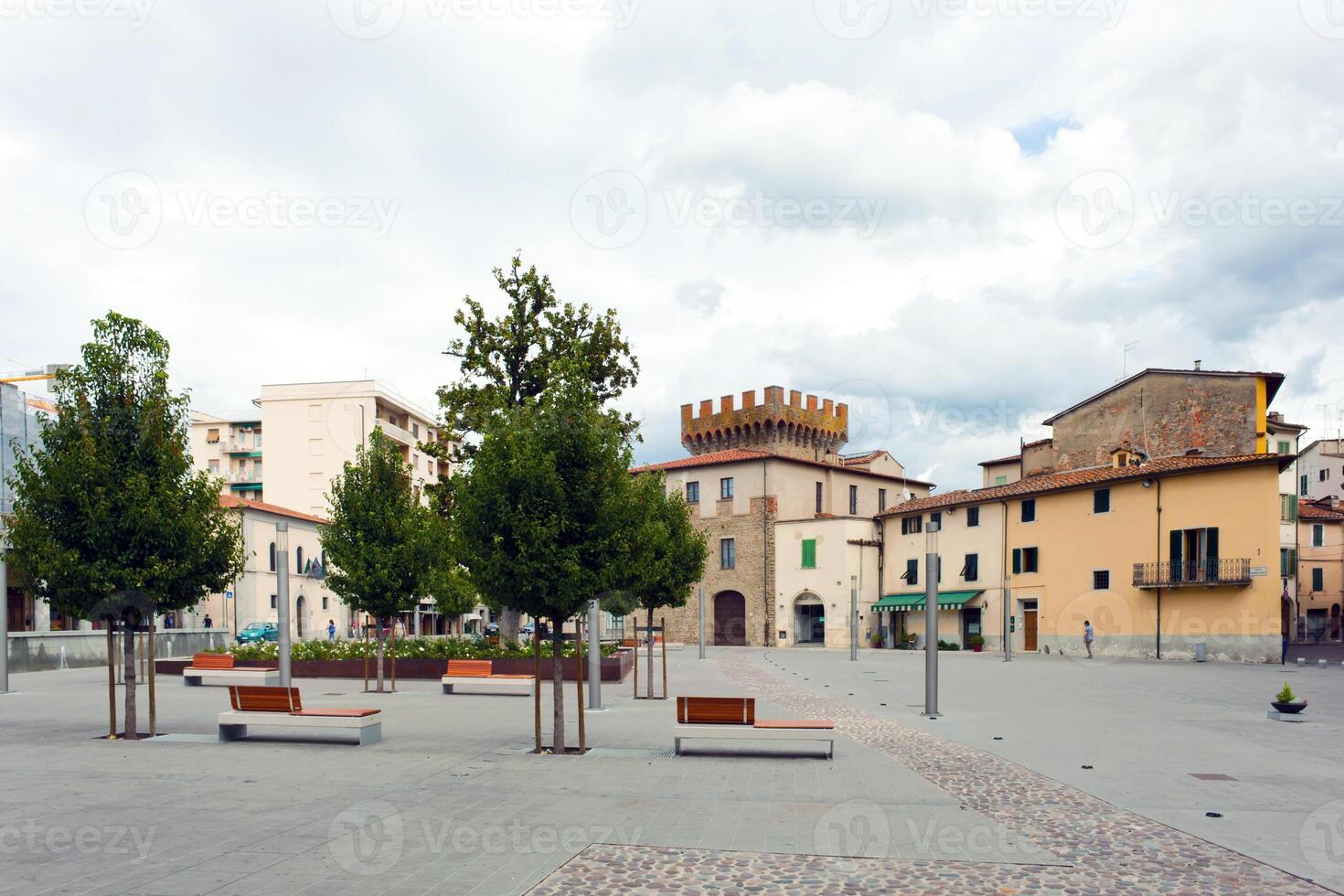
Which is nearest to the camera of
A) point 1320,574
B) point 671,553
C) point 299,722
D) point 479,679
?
point 299,722

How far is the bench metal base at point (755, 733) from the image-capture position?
12305mm

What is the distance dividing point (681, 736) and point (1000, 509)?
40269 mm

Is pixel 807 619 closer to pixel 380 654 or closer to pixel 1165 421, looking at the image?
pixel 1165 421

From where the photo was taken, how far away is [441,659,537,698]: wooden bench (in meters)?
22.1

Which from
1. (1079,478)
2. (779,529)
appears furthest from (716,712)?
(779,529)

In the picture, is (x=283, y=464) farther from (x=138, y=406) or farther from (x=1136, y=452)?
(x=138, y=406)

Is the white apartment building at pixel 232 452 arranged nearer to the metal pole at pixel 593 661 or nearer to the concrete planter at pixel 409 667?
the concrete planter at pixel 409 667

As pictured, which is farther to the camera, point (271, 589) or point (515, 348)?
point (271, 589)

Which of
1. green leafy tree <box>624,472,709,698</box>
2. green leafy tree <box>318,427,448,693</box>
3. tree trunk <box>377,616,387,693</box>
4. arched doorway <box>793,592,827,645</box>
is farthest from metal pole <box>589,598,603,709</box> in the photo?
arched doorway <box>793,592,827,645</box>

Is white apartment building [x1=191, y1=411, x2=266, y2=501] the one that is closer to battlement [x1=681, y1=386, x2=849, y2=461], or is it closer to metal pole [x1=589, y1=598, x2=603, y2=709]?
battlement [x1=681, y1=386, x2=849, y2=461]

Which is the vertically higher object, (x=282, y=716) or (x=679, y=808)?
(x=679, y=808)

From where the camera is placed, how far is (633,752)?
13.1m

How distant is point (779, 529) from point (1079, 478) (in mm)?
19515

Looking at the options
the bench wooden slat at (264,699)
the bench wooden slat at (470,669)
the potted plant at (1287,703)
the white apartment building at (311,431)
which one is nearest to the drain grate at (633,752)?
the bench wooden slat at (264,699)
